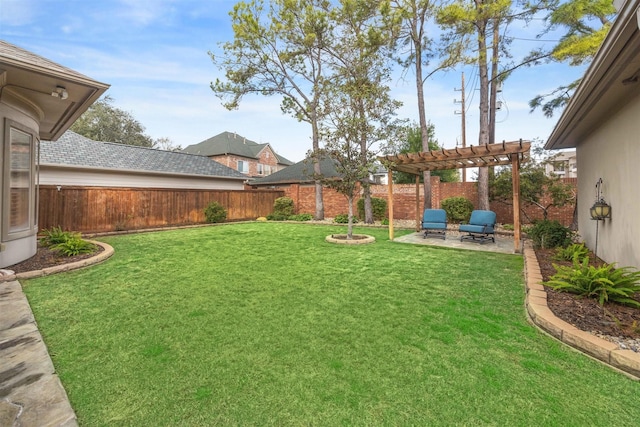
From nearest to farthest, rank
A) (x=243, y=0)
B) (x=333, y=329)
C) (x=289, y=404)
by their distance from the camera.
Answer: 1. (x=289, y=404)
2. (x=333, y=329)
3. (x=243, y=0)

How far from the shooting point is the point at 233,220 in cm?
1459

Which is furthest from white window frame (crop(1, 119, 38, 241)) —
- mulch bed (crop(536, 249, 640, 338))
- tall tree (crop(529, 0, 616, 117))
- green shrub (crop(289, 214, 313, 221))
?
tall tree (crop(529, 0, 616, 117))

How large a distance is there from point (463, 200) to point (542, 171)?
2771mm

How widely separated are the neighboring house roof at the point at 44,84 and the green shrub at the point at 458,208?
11.6 m

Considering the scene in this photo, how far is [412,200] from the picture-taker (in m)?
13.7

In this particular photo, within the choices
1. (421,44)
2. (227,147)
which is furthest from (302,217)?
(227,147)

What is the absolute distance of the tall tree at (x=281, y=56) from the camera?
13.9m

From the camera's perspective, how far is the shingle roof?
12.7 m

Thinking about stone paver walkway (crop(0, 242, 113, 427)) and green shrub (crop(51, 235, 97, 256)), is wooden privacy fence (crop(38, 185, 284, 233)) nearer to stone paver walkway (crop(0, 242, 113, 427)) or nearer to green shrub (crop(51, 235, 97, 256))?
green shrub (crop(51, 235, 97, 256))

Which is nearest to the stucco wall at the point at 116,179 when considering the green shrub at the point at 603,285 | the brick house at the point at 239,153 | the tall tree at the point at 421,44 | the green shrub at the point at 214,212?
the green shrub at the point at 214,212

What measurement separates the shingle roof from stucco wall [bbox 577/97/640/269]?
54.3 ft

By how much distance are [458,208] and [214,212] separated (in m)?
10.7

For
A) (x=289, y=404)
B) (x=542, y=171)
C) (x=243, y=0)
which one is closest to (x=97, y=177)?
(x=243, y=0)

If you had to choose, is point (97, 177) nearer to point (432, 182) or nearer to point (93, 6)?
point (93, 6)
